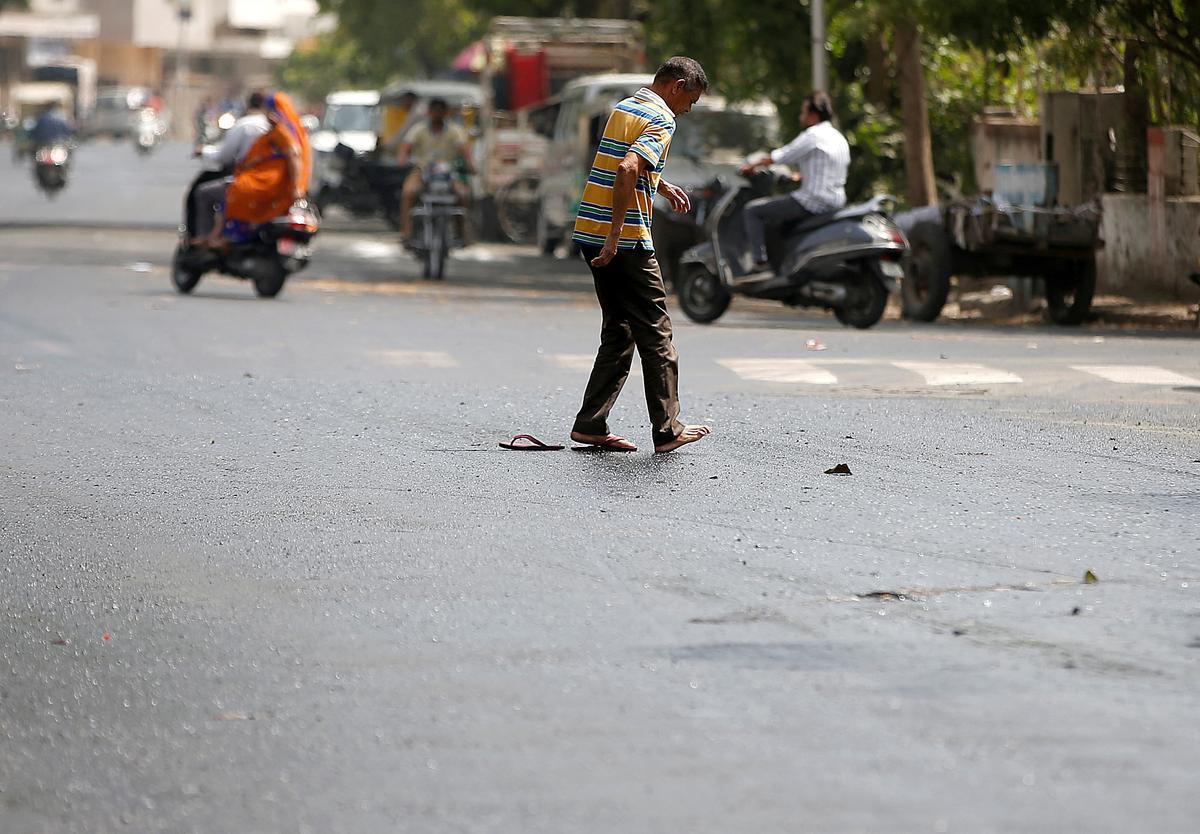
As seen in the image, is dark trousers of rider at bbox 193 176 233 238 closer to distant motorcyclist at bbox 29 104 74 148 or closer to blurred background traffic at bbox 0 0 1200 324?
blurred background traffic at bbox 0 0 1200 324

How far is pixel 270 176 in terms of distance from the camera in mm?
18969

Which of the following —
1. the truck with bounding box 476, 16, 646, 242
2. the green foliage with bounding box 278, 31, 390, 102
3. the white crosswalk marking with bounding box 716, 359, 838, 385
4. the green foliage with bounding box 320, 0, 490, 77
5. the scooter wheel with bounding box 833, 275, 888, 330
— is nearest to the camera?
the white crosswalk marking with bounding box 716, 359, 838, 385

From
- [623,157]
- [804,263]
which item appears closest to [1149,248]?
[804,263]

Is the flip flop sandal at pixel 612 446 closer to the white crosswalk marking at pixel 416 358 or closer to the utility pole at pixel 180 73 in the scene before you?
the white crosswalk marking at pixel 416 358

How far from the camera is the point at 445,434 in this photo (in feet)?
33.5

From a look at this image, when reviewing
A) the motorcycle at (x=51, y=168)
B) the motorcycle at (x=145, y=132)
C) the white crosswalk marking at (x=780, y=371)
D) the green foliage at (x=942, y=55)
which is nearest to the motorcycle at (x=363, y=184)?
the green foliage at (x=942, y=55)

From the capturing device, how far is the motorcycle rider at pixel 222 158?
18891mm

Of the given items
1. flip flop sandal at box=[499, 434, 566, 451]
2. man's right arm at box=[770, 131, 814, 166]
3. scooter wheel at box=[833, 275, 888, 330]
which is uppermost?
man's right arm at box=[770, 131, 814, 166]

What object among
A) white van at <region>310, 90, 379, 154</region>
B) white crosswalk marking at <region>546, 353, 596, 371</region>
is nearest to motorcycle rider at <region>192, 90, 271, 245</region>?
white crosswalk marking at <region>546, 353, 596, 371</region>

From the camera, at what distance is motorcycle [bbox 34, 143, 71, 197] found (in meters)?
41.1

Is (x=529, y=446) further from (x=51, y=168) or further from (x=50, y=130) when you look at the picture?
(x=50, y=130)

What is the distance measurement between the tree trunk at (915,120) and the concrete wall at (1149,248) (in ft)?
8.02

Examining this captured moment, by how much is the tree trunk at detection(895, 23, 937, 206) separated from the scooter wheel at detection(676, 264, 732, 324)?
15.4 feet

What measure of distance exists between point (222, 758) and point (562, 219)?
2217 cm
